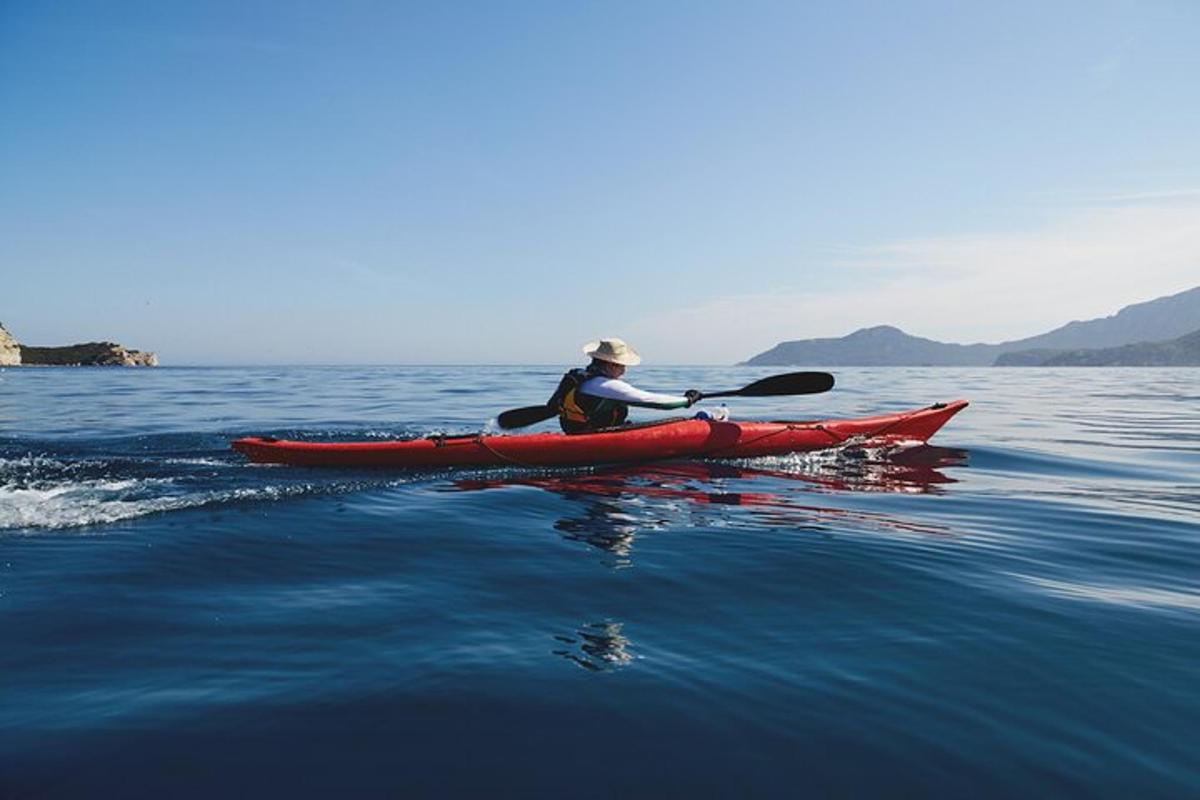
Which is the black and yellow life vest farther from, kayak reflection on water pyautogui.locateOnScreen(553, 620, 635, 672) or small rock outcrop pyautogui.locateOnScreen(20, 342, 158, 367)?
small rock outcrop pyautogui.locateOnScreen(20, 342, 158, 367)

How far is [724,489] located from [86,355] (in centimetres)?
13727

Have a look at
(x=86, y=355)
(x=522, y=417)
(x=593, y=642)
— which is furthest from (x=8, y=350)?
(x=593, y=642)

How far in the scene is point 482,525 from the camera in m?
6.42

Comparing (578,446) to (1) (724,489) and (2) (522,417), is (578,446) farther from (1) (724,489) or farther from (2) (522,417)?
(1) (724,489)

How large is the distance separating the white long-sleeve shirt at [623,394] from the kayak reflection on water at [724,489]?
3.12ft

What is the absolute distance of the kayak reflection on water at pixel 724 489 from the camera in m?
6.30

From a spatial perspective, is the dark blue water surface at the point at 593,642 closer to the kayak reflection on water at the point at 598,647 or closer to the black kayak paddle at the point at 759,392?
the kayak reflection on water at the point at 598,647

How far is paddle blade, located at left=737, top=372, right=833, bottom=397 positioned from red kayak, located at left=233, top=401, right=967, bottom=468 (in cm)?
53

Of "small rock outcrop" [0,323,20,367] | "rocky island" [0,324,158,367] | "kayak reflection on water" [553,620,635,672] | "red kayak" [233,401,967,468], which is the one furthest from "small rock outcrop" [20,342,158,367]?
"kayak reflection on water" [553,620,635,672]

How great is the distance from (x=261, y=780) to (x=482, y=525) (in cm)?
403

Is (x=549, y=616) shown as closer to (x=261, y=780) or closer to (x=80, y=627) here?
(x=261, y=780)

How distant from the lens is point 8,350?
95.0 metres

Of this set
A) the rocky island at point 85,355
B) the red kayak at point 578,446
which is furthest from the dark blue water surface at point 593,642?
the rocky island at point 85,355

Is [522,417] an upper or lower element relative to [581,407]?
lower
